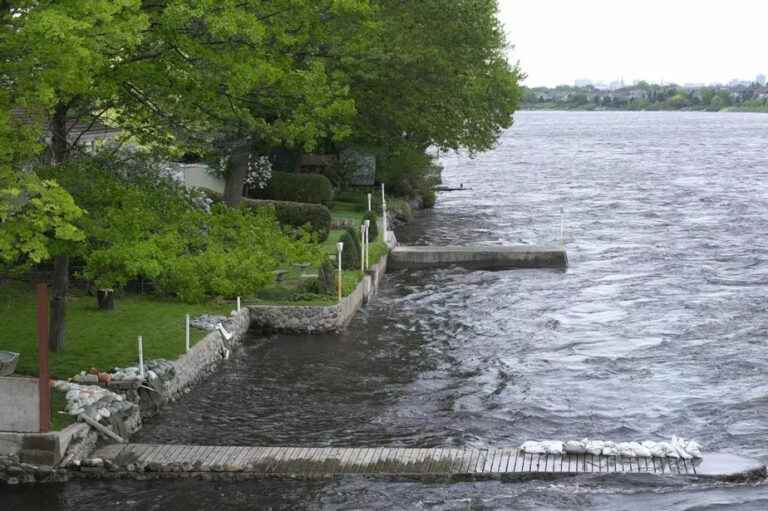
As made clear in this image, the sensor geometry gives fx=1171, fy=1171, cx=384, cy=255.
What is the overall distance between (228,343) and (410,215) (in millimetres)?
30914

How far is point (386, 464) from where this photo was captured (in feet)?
61.1

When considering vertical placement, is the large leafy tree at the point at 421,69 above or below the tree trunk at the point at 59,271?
above

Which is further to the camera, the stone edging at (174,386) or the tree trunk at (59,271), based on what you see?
the tree trunk at (59,271)

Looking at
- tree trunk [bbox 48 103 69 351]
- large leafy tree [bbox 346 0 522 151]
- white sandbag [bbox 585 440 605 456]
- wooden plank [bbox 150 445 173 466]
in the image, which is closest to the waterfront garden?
tree trunk [bbox 48 103 69 351]

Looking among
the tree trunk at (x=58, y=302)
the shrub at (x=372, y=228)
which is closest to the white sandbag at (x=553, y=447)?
the tree trunk at (x=58, y=302)

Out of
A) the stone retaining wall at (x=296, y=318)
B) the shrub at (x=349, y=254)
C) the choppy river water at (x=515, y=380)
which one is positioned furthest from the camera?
the shrub at (x=349, y=254)

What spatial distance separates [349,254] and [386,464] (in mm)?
17101

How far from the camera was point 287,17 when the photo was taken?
23.5 meters

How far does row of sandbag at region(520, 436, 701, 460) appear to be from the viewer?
18.8 meters

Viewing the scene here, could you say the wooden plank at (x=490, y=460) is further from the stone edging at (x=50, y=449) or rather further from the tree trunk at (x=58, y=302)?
the tree trunk at (x=58, y=302)

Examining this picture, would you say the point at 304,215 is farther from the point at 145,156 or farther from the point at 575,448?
the point at 575,448

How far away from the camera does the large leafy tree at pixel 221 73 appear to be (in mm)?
19906

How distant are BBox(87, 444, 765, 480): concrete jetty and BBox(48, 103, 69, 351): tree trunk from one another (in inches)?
182

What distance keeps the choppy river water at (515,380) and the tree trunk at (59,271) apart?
295 cm
